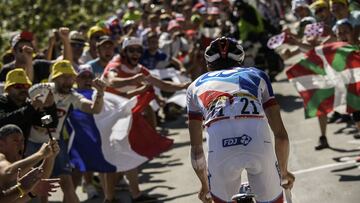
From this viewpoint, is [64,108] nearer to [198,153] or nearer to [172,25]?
[198,153]

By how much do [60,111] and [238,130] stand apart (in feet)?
12.7

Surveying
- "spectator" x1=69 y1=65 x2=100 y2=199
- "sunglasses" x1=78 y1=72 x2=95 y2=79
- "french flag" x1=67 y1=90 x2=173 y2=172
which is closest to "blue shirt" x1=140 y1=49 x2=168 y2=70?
"french flag" x1=67 y1=90 x2=173 y2=172

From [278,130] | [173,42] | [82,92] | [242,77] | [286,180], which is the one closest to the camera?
[242,77]

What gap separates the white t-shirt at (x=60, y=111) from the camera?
9.52m

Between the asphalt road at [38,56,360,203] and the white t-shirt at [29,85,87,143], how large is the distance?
1.84 m

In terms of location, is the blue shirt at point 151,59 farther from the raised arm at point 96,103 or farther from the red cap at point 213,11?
the raised arm at point 96,103

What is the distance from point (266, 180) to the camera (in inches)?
248

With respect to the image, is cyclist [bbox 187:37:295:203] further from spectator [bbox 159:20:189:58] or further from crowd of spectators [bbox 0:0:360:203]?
spectator [bbox 159:20:189:58]

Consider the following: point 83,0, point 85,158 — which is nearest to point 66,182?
point 85,158

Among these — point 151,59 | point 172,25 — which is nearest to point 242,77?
point 151,59

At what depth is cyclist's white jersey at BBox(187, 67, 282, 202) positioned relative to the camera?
627cm

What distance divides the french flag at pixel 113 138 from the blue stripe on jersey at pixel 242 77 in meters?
4.64

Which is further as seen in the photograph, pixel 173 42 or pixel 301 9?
pixel 173 42

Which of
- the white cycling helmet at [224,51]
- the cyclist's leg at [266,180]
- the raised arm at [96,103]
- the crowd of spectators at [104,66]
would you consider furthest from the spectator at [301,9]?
the cyclist's leg at [266,180]
